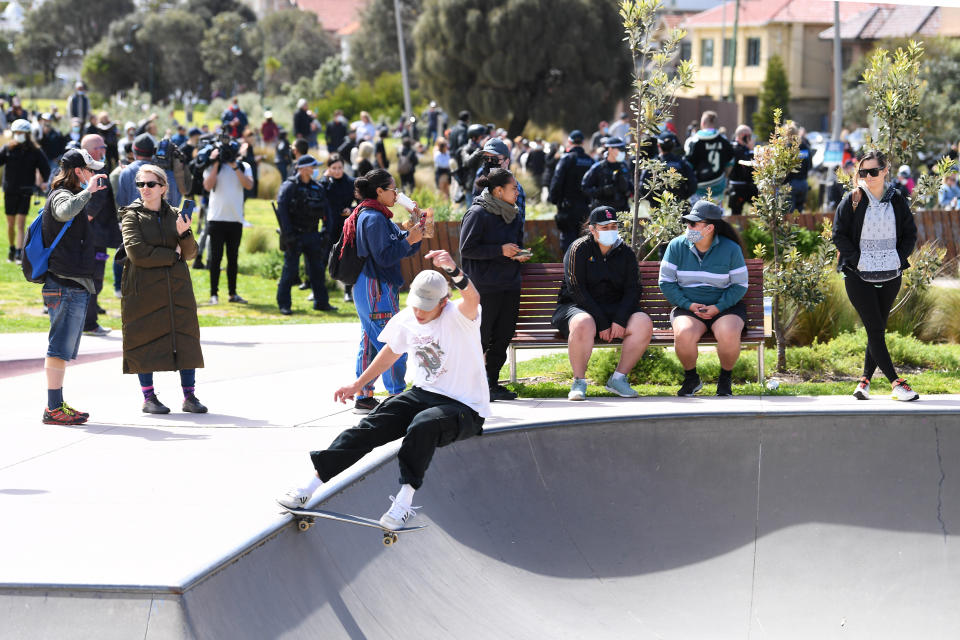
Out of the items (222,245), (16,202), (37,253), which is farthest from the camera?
(16,202)

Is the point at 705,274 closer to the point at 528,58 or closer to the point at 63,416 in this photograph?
the point at 63,416

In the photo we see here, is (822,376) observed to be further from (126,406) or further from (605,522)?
(126,406)

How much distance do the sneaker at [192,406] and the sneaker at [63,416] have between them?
731mm

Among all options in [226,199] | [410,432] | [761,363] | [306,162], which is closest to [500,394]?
[761,363]

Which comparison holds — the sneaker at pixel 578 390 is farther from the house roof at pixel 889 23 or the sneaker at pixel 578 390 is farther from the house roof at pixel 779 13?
the house roof at pixel 779 13

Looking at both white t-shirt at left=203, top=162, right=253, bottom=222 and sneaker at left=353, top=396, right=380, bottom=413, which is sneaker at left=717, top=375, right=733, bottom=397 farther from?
white t-shirt at left=203, top=162, right=253, bottom=222

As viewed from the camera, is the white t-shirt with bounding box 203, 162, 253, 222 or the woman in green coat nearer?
the woman in green coat

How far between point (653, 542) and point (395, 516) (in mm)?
1757

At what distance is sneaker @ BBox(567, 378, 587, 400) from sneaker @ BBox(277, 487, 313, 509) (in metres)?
3.43

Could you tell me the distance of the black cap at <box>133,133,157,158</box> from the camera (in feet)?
38.5

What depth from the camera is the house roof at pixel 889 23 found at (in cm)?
7400

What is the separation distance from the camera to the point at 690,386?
29.3 feet

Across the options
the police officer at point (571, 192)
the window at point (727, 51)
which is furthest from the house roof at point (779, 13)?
the police officer at point (571, 192)

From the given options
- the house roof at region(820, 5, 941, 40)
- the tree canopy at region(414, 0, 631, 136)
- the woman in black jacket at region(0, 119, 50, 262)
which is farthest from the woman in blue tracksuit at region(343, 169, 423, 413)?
the house roof at region(820, 5, 941, 40)
